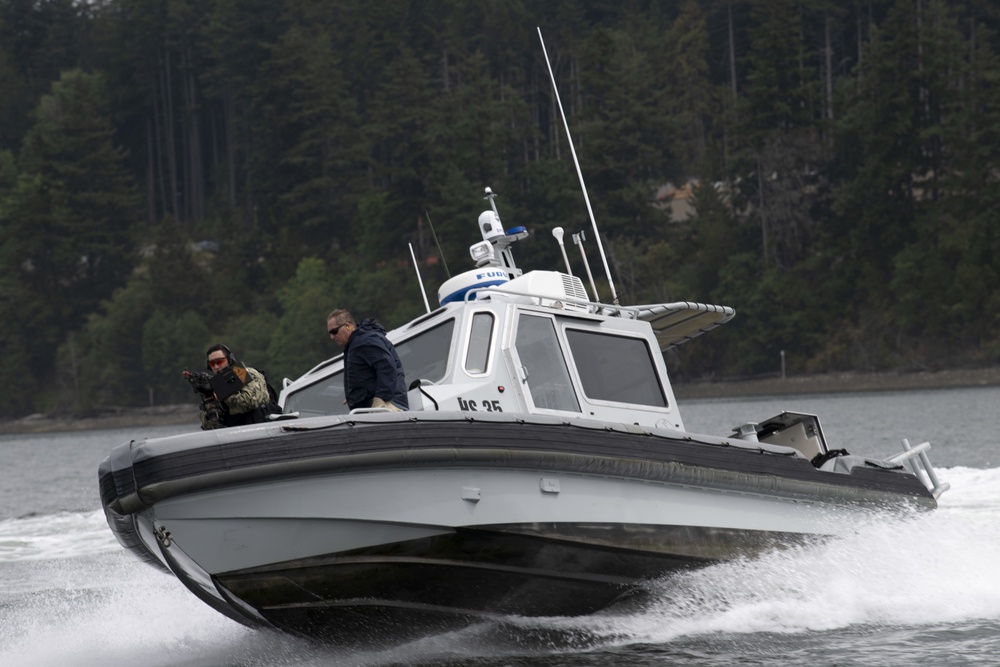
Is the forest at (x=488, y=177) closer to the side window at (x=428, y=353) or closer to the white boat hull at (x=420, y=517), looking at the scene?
the white boat hull at (x=420, y=517)

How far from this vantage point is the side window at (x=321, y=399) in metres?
8.65

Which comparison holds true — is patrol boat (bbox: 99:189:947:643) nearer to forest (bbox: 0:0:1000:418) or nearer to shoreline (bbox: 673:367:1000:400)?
shoreline (bbox: 673:367:1000:400)

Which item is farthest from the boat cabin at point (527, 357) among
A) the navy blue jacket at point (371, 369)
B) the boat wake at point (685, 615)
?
the boat wake at point (685, 615)

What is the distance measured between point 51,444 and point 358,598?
48.5 metres

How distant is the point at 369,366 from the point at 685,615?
2.70 meters

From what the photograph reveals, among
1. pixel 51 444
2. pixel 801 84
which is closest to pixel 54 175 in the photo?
pixel 51 444

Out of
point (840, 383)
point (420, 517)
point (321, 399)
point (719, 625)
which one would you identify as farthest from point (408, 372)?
point (840, 383)

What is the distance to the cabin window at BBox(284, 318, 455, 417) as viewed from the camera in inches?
327

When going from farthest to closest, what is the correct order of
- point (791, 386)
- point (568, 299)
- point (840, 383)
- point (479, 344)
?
point (791, 386)
point (840, 383)
point (568, 299)
point (479, 344)

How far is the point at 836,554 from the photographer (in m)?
9.02

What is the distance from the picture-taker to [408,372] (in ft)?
27.5

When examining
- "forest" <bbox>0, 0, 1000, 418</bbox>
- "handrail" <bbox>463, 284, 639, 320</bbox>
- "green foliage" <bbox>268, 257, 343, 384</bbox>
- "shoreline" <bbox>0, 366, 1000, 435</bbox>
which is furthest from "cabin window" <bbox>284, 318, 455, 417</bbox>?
"green foliage" <bbox>268, 257, 343, 384</bbox>

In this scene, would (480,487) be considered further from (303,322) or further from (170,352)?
(170,352)

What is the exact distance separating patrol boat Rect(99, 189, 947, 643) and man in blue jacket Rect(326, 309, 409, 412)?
24cm
